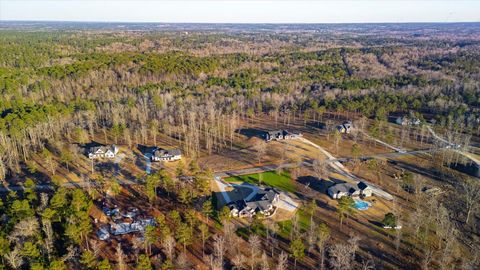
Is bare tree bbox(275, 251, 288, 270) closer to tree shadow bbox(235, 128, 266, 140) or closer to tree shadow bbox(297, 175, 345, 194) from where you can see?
tree shadow bbox(297, 175, 345, 194)

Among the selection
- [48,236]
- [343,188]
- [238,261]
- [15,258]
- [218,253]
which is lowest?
[218,253]

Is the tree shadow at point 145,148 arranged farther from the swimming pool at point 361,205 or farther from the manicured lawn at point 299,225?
the swimming pool at point 361,205

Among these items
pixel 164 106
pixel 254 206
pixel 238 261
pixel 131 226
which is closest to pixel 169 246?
pixel 238 261

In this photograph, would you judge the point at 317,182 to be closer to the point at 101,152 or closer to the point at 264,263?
the point at 264,263

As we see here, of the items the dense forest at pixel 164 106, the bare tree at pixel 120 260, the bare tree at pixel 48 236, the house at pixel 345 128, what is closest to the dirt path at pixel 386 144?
the house at pixel 345 128

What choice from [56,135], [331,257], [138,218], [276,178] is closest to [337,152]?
[276,178]

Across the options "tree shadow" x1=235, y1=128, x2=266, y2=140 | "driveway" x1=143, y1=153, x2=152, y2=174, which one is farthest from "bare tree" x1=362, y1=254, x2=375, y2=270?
"tree shadow" x1=235, y1=128, x2=266, y2=140
